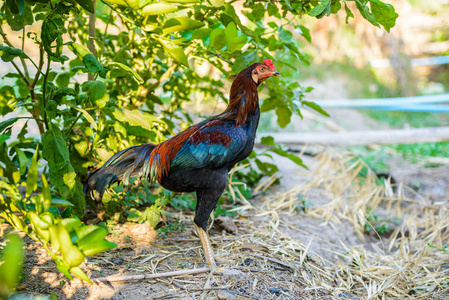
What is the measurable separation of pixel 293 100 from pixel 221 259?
127cm

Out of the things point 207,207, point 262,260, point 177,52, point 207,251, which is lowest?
point 262,260

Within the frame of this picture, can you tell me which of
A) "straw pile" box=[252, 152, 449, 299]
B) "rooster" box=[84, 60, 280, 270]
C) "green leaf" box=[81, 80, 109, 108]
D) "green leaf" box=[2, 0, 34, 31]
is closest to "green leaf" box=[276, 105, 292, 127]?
"rooster" box=[84, 60, 280, 270]

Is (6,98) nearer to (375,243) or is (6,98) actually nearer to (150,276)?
(150,276)

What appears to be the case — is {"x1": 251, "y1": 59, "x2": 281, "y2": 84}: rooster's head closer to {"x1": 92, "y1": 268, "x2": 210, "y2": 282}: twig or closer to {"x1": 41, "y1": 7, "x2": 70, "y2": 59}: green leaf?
{"x1": 41, "y1": 7, "x2": 70, "y2": 59}: green leaf

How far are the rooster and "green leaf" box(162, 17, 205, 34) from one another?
0.47 m

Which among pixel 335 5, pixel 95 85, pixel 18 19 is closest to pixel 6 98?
pixel 18 19

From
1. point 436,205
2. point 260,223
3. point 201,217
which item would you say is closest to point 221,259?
point 201,217

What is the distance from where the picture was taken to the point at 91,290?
2061mm

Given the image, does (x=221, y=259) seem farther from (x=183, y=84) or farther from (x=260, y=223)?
(x=183, y=84)

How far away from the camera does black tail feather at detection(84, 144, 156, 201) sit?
244 centimetres

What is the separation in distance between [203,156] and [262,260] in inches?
32.1

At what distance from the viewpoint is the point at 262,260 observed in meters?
2.62

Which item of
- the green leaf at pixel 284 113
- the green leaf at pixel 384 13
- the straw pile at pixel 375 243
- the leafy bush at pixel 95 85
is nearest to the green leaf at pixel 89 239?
the leafy bush at pixel 95 85

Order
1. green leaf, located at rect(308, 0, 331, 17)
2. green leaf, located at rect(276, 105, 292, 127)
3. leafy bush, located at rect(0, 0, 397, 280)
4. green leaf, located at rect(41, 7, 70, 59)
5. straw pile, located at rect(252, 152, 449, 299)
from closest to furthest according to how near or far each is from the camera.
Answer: leafy bush, located at rect(0, 0, 397, 280) < green leaf, located at rect(41, 7, 70, 59) < green leaf, located at rect(308, 0, 331, 17) < straw pile, located at rect(252, 152, 449, 299) < green leaf, located at rect(276, 105, 292, 127)
